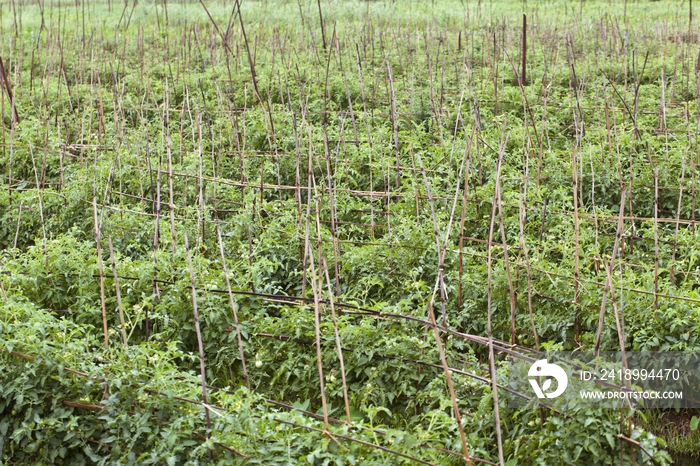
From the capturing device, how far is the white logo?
2.69m

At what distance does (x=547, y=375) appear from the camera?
9.04 ft

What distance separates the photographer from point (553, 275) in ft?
12.1

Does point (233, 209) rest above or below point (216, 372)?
above

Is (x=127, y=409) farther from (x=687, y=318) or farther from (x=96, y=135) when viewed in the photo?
(x=96, y=135)

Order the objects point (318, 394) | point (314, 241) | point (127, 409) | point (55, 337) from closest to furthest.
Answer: point (127, 409)
point (55, 337)
point (318, 394)
point (314, 241)

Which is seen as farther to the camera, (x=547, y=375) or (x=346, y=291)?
(x=346, y=291)

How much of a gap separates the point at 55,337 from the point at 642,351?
261 cm

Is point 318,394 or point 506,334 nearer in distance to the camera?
point 318,394

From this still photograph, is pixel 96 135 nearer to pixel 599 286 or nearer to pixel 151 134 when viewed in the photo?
pixel 151 134

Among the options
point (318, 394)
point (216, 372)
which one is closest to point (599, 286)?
point (318, 394)

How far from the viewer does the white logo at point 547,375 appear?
2689 millimetres

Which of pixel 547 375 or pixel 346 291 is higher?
pixel 547 375

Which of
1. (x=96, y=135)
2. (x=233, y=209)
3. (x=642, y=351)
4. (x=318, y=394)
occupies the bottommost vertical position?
(x=318, y=394)

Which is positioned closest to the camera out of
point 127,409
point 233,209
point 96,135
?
point 127,409
